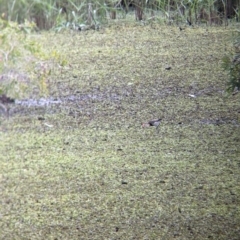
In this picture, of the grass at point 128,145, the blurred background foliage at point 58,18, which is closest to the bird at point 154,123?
the grass at point 128,145

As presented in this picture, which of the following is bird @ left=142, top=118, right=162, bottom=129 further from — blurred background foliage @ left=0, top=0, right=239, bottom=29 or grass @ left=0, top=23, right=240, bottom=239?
blurred background foliage @ left=0, top=0, right=239, bottom=29

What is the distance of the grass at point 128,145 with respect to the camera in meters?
1.52

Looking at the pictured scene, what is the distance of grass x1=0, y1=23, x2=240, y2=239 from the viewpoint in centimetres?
152

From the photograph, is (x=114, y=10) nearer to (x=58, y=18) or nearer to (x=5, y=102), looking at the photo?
(x=58, y=18)

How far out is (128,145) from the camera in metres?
1.57

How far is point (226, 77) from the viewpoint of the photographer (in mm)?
1615

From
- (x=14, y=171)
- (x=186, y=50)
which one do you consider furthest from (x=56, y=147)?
(x=186, y=50)

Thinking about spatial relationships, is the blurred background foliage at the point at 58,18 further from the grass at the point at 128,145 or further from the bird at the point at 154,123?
the bird at the point at 154,123

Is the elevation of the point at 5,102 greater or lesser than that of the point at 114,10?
lesser

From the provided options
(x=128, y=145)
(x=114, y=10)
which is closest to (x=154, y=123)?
(x=128, y=145)

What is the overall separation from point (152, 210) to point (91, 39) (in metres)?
0.38

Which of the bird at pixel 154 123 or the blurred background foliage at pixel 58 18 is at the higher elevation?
the blurred background foliage at pixel 58 18

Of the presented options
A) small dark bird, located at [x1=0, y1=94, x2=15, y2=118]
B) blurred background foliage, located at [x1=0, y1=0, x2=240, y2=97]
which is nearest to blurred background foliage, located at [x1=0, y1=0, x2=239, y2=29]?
blurred background foliage, located at [x1=0, y1=0, x2=240, y2=97]

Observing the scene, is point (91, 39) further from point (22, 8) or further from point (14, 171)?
point (14, 171)
